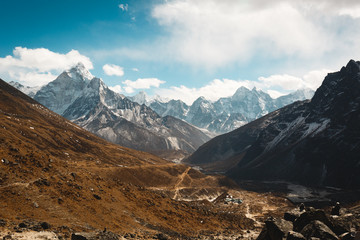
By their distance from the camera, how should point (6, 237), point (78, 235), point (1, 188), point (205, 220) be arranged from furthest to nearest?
point (205, 220) → point (1, 188) → point (78, 235) → point (6, 237)

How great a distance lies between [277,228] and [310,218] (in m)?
5.82

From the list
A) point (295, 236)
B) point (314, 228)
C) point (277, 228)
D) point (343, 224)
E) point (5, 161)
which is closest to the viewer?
point (295, 236)

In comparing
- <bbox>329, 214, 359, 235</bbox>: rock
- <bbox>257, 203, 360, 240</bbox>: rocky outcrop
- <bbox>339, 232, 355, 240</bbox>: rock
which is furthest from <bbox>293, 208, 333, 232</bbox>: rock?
<bbox>339, 232, 355, 240</bbox>: rock

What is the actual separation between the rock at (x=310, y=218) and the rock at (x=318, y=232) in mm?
4231

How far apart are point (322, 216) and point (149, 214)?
3468cm

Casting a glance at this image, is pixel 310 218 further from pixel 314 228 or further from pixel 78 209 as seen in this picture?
pixel 78 209

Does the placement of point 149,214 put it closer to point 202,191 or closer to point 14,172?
point 14,172

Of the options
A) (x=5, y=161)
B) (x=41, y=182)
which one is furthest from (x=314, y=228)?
(x=5, y=161)

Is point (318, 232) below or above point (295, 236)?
above

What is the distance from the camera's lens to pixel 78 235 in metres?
27.7

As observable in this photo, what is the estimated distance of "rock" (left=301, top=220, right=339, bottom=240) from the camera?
26203 mm

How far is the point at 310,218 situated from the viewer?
32250mm

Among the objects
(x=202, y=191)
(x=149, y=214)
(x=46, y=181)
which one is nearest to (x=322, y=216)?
(x=149, y=214)

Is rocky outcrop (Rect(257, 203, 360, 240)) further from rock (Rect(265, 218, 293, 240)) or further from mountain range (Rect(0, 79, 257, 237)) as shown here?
mountain range (Rect(0, 79, 257, 237))
